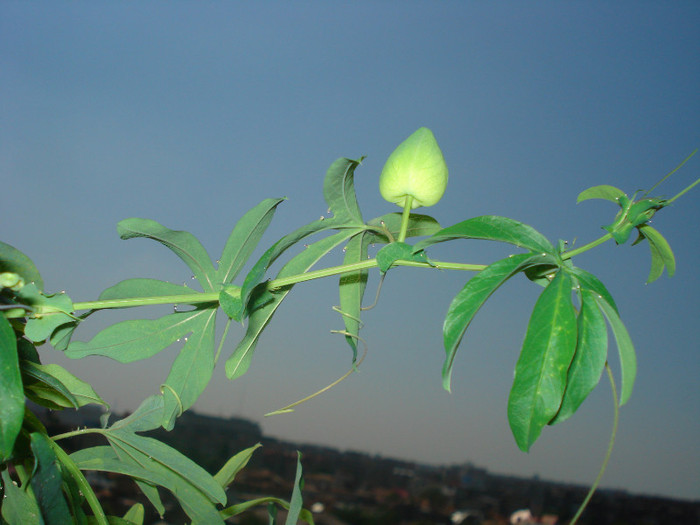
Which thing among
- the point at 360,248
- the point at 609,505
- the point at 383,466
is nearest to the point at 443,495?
the point at 383,466

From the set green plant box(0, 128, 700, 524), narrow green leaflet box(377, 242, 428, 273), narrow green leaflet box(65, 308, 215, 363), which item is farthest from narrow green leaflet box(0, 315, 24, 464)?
narrow green leaflet box(377, 242, 428, 273)

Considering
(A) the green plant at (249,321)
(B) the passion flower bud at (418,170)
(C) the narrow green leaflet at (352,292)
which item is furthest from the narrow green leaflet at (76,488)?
(B) the passion flower bud at (418,170)

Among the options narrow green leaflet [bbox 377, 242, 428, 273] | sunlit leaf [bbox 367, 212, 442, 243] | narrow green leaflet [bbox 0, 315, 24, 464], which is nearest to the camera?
narrow green leaflet [bbox 0, 315, 24, 464]

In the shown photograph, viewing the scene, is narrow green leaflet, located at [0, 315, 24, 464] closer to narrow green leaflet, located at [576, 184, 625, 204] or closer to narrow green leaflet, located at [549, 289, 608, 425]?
narrow green leaflet, located at [549, 289, 608, 425]

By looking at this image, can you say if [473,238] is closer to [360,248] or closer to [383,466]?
[360,248]

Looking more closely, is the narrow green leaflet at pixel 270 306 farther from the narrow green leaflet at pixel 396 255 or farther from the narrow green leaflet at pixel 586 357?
the narrow green leaflet at pixel 586 357

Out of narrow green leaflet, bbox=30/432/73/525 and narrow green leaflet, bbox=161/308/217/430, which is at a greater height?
narrow green leaflet, bbox=161/308/217/430
